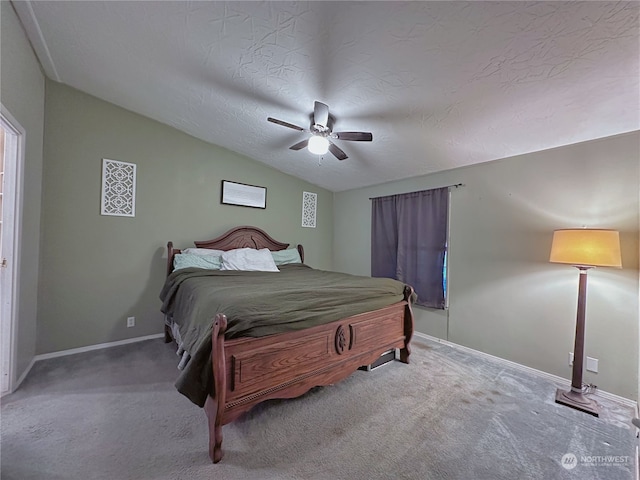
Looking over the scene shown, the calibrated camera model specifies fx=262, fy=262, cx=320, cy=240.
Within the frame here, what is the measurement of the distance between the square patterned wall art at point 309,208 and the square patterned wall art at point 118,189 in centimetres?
254

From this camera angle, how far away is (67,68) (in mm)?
2502

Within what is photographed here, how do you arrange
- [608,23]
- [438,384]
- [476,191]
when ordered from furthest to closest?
[476,191] < [438,384] < [608,23]

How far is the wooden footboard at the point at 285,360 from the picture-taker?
151cm

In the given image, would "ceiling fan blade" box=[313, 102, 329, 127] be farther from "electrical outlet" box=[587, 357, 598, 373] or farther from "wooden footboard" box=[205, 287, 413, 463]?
"electrical outlet" box=[587, 357, 598, 373]

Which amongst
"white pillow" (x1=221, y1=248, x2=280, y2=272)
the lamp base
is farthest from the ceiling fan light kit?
the lamp base

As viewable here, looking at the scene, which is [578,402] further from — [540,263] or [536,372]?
[540,263]

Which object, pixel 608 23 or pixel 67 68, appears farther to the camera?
pixel 67 68

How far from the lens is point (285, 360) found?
71.9 inches

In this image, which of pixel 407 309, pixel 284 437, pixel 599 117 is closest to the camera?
pixel 284 437

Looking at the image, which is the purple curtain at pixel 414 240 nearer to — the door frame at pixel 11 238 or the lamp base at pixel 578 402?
the lamp base at pixel 578 402

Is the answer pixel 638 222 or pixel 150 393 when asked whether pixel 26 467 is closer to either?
pixel 150 393

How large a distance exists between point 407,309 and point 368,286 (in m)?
0.65

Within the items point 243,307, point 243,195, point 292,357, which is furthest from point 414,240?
point 243,307

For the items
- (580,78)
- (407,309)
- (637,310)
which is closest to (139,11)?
(580,78)
